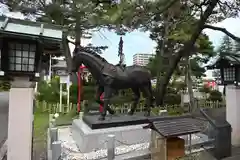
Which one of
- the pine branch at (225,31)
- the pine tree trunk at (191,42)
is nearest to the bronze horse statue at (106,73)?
the pine tree trunk at (191,42)

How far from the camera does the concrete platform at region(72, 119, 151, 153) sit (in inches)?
241

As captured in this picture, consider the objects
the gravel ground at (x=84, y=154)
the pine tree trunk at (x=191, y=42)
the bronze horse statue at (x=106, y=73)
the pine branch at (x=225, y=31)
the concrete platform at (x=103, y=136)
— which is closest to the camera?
the gravel ground at (x=84, y=154)

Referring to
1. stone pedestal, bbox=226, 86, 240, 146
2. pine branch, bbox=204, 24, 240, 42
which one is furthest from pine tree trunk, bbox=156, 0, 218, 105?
stone pedestal, bbox=226, 86, 240, 146

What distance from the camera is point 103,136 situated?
248 inches

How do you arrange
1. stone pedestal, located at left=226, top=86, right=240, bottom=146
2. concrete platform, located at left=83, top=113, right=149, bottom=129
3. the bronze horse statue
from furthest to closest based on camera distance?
stone pedestal, located at left=226, top=86, right=240, bottom=146 → the bronze horse statue → concrete platform, located at left=83, top=113, right=149, bottom=129

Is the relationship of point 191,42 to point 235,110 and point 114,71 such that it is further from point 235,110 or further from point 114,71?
point 114,71

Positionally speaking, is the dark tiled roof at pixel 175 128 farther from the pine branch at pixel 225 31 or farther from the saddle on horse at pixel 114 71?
the pine branch at pixel 225 31

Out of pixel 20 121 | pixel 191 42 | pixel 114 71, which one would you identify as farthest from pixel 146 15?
pixel 191 42

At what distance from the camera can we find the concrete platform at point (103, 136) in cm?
612

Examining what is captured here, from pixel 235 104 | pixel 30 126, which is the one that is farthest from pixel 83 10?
pixel 30 126

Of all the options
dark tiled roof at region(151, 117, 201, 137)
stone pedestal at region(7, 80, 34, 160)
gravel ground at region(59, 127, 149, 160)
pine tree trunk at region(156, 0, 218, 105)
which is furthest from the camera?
pine tree trunk at region(156, 0, 218, 105)

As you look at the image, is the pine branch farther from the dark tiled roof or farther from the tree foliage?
the dark tiled roof

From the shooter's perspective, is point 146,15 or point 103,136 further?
point 146,15

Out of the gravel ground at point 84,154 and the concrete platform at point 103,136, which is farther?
the concrete platform at point 103,136
